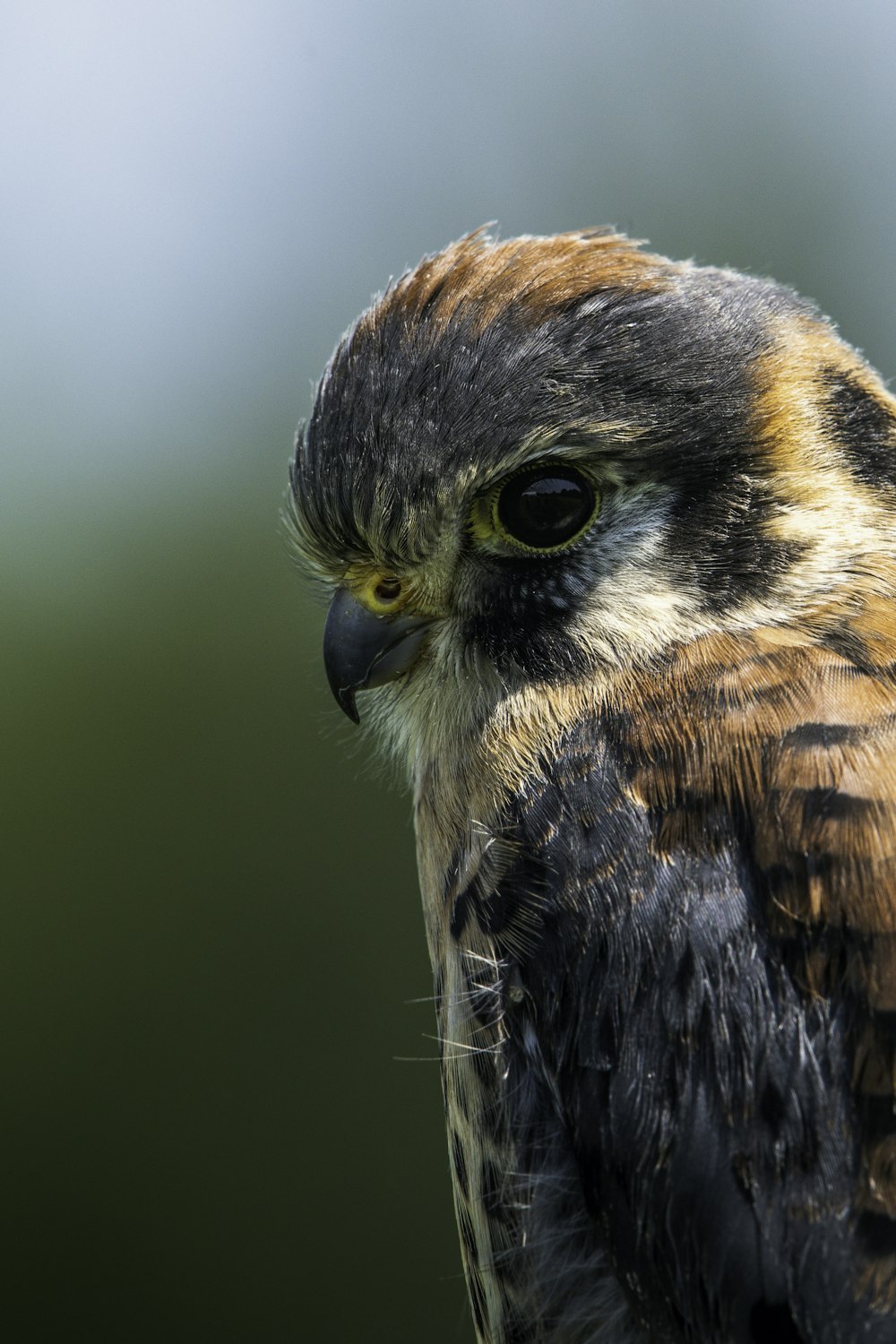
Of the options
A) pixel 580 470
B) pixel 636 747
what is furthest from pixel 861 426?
pixel 636 747

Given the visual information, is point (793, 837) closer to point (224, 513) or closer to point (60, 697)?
point (60, 697)

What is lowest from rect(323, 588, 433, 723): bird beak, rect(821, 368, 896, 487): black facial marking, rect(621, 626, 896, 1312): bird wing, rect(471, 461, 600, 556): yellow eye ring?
rect(621, 626, 896, 1312): bird wing

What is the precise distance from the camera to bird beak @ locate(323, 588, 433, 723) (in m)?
2.54

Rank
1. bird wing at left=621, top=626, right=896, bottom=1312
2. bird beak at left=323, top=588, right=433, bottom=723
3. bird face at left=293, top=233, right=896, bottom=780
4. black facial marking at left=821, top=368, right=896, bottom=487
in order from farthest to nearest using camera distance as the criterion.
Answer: bird beak at left=323, top=588, right=433, bottom=723
black facial marking at left=821, top=368, right=896, bottom=487
bird face at left=293, top=233, right=896, bottom=780
bird wing at left=621, top=626, right=896, bottom=1312

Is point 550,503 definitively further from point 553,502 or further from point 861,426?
point 861,426

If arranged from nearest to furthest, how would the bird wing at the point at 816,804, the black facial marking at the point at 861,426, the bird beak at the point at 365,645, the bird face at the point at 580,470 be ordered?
the bird wing at the point at 816,804
the bird face at the point at 580,470
the black facial marking at the point at 861,426
the bird beak at the point at 365,645

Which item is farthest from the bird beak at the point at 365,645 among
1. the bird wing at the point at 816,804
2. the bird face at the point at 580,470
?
the bird wing at the point at 816,804

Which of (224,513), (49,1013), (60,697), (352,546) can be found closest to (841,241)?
(224,513)

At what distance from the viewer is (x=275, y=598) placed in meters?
8.93

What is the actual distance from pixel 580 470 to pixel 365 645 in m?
0.58

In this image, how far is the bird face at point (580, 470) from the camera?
88.9 inches

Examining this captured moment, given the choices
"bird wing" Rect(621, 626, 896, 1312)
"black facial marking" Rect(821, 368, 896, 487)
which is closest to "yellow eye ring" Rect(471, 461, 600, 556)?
"bird wing" Rect(621, 626, 896, 1312)

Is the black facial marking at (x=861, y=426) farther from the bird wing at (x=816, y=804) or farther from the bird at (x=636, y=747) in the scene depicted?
the bird wing at (x=816, y=804)

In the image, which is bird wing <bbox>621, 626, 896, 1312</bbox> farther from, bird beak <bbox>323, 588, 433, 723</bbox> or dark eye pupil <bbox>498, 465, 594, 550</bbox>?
bird beak <bbox>323, 588, 433, 723</bbox>
